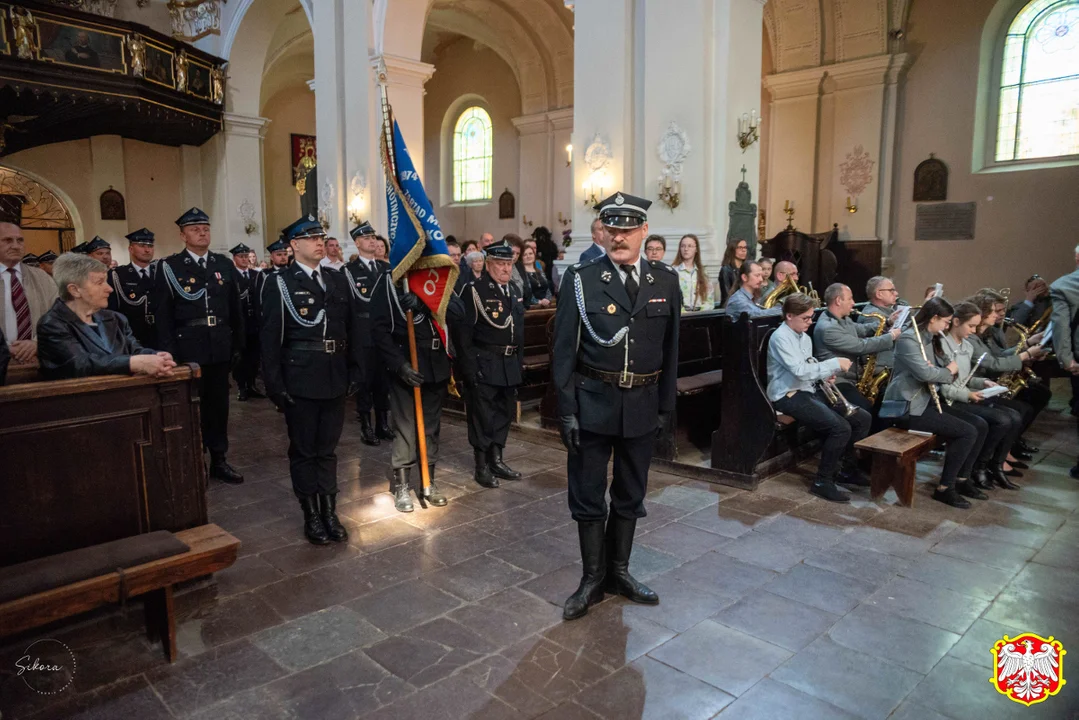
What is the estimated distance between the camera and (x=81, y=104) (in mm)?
11945

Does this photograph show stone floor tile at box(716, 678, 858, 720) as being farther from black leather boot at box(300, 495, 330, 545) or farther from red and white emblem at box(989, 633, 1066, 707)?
black leather boot at box(300, 495, 330, 545)

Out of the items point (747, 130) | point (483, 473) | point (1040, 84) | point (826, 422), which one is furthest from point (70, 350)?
point (1040, 84)

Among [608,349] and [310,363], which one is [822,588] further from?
[310,363]

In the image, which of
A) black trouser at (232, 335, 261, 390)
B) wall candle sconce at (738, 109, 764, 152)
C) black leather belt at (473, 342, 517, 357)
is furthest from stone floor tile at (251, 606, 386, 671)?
wall candle sconce at (738, 109, 764, 152)

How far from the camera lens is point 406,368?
14.1ft

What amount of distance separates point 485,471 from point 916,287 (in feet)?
31.7

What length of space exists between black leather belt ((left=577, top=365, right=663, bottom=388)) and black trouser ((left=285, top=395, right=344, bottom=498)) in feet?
5.38

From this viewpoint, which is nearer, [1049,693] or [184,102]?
[1049,693]

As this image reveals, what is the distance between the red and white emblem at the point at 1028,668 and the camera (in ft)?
8.40

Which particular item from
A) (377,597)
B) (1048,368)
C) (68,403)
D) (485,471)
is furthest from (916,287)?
(68,403)

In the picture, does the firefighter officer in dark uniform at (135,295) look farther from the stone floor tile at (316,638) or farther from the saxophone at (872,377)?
the saxophone at (872,377)

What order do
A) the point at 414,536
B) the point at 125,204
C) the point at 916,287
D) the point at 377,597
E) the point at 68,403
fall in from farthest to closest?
1. the point at 125,204
2. the point at 916,287
3. the point at 414,536
4. the point at 377,597
5. the point at 68,403

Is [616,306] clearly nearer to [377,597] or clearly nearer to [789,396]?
[377,597]

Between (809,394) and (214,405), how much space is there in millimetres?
4248
